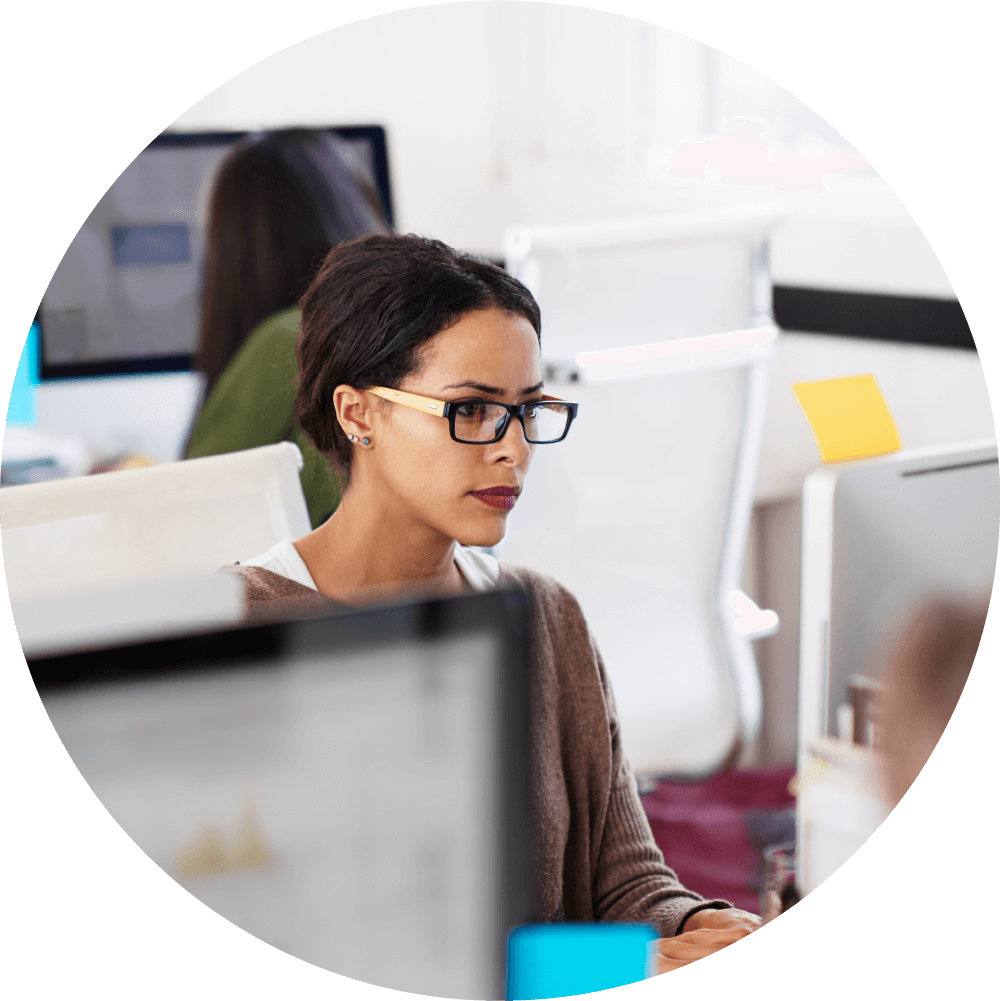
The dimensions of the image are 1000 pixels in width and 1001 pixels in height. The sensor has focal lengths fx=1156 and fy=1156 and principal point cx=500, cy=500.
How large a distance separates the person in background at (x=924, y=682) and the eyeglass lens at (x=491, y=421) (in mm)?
351

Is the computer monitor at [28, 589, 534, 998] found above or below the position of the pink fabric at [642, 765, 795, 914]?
above

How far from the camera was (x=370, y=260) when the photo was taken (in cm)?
82

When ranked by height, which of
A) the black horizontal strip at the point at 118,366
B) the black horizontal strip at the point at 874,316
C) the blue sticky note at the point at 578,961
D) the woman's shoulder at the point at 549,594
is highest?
the black horizontal strip at the point at 874,316

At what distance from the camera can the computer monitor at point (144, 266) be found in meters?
0.92

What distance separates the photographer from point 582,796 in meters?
0.85

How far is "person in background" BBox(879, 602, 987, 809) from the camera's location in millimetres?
923

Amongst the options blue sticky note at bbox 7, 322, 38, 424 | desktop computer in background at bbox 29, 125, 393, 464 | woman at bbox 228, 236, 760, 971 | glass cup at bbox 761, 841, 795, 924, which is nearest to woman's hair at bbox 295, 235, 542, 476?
woman at bbox 228, 236, 760, 971

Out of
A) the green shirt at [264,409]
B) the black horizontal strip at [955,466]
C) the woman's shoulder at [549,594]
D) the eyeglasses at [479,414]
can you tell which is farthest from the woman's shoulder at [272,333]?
the black horizontal strip at [955,466]

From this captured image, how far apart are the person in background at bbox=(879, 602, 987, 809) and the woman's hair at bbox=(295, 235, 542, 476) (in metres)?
0.41

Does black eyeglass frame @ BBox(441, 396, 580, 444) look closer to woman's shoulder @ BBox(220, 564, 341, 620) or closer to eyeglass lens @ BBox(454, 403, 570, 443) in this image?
eyeglass lens @ BBox(454, 403, 570, 443)

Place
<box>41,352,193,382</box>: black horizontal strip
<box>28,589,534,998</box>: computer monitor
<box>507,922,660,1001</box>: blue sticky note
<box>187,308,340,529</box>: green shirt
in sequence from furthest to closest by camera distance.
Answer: <box>41,352,193,382</box>: black horizontal strip
<box>187,308,340,529</box>: green shirt
<box>507,922,660,1001</box>: blue sticky note
<box>28,589,534,998</box>: computer monitor

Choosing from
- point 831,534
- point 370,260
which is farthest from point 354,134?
point 831,534

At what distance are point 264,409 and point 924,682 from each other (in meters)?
0.57

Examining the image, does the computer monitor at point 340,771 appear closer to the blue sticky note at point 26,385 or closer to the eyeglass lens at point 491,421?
the eyeglass lens at point 491,421
